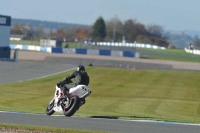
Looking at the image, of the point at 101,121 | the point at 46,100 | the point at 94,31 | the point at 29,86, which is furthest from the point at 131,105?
the point at 94,31

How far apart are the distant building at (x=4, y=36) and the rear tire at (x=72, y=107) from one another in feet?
170

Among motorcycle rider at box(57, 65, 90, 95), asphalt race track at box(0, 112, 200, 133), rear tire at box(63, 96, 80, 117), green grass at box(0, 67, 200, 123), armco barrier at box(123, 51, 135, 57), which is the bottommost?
green grass at box(0, 67, 200, 123)

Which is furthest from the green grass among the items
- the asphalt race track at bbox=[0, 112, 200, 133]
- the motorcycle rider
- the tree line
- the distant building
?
the tree line

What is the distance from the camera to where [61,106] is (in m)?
17.9

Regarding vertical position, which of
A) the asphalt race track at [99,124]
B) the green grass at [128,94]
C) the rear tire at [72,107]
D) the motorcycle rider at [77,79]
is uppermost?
the motorcycle rider at [77,79]

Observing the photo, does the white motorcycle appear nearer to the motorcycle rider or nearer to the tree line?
the motorcycle rider

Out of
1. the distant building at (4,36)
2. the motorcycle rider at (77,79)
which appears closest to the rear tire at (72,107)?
the motorcycle rider at (77,79)

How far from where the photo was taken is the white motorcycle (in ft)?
56.8

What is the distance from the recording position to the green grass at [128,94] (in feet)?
95.0

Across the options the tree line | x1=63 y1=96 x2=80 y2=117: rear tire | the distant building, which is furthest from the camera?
the tree line

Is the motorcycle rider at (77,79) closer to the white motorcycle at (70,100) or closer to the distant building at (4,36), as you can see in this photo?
the white motorcycle at (70,100)

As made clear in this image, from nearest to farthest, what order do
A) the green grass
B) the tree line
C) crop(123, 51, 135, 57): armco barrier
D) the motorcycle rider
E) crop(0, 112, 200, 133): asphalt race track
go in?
crop(0, 112, 200, 133): asphalt race track, the motorcycle rider, the green grass, crop(123, 51, 135, 57): armco barrier, the tree line

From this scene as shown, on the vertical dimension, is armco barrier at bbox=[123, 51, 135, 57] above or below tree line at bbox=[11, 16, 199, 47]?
below

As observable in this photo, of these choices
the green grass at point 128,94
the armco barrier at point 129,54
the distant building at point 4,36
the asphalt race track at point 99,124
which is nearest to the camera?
the asphalt race track at point 99,124
